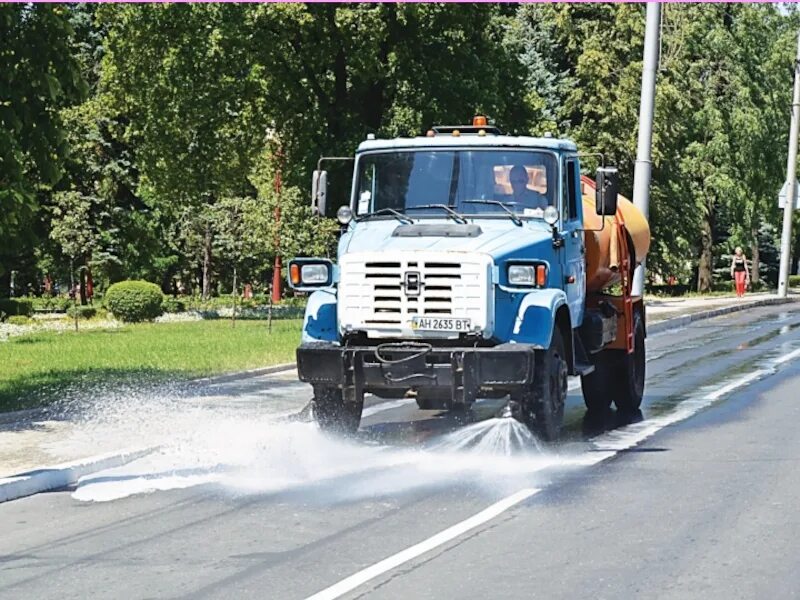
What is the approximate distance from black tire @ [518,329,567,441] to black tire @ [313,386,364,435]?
1668 millimetres

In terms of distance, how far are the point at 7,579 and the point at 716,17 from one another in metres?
55.2

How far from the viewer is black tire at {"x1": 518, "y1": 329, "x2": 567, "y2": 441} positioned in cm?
1273

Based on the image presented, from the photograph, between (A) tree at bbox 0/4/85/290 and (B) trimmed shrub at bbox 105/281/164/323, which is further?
(B) trimmed shrub at bbox 105/281/164/323

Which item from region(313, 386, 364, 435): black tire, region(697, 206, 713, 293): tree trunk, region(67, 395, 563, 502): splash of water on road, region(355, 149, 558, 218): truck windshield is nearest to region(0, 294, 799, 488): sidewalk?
region(67, 395, 563, 502): splash of water on road

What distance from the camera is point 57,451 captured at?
42.3 feet

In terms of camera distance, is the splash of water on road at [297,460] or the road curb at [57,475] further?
the splash of water on road at [297,460]

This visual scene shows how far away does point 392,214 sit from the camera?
13.8 meters

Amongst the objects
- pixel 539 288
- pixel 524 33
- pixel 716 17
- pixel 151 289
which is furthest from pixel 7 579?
pixel 716 17

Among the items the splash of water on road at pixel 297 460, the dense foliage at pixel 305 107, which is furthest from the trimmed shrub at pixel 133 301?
the splash of water on road at pixel 297 460

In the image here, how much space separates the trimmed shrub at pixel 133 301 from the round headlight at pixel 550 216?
1092 inches

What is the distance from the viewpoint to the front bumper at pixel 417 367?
40.2ft

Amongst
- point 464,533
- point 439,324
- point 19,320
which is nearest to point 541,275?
point 439,324

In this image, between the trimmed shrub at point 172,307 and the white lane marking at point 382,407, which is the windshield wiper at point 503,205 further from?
the trimmed shrub at point 172,307

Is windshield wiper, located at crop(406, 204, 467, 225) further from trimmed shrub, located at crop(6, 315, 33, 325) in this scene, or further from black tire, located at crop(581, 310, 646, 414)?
trimmed shrub, located at crop(6, 315, 33, 325)
